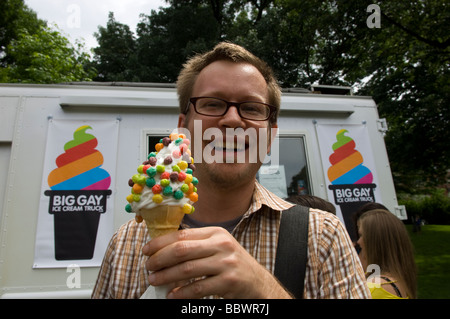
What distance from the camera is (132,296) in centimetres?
135

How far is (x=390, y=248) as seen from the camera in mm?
2510

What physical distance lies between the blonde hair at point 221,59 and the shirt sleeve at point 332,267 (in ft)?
2.33

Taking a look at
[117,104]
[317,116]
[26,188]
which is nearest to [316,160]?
[317,116]

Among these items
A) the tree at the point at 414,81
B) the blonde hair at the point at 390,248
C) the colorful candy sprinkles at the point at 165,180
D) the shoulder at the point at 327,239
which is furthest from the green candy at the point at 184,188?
the tree at the point at 414,81

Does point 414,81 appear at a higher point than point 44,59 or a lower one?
higher

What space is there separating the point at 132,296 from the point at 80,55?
1149cm

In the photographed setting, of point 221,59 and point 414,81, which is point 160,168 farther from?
point 414,81

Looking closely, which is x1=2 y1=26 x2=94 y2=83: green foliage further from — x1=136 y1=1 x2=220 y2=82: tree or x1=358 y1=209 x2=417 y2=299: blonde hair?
x1=358 y1=209 x2=417 y2=299: blonde hair

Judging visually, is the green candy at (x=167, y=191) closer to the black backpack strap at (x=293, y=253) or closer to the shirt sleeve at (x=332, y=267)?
the black backpack strap at (x=293, y=253)

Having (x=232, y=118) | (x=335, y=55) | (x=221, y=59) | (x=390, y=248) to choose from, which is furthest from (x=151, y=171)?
(x=335, y=55)

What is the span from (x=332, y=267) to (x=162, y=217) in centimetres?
77

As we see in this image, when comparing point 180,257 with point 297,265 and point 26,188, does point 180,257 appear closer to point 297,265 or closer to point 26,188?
point 297,265

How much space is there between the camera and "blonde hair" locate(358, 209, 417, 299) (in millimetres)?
2404
